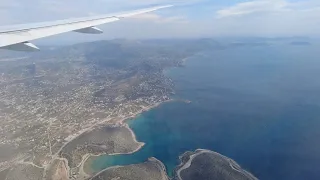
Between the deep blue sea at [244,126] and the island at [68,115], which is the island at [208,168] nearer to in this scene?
the deep blue sea at [244,126]

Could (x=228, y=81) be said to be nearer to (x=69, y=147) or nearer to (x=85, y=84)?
(x=85, y=84)

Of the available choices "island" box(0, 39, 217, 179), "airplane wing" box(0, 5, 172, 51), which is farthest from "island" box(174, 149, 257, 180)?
"airplane wing" box(0, 5, 172, 51)

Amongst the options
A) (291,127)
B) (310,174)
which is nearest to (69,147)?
(310,174)

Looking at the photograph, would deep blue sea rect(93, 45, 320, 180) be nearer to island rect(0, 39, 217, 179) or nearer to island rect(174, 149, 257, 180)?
island rect(174, 149, 257, 180)

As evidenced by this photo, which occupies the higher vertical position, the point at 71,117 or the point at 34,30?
the point at 34,30

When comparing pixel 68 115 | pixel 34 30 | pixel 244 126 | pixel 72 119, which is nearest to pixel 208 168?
pixel 244 126
